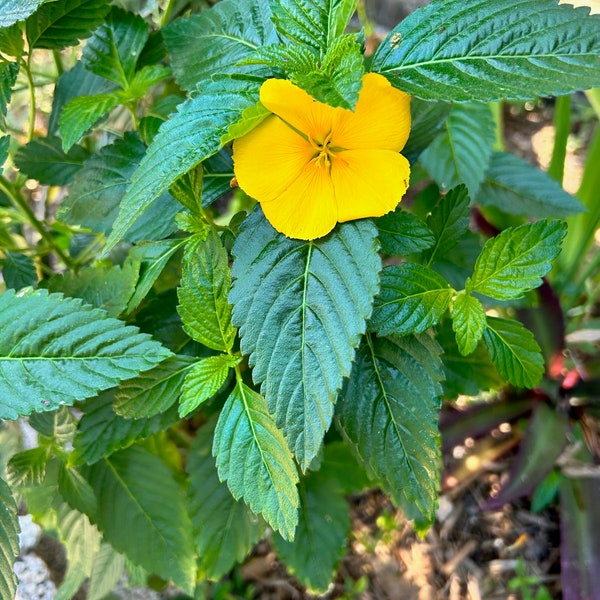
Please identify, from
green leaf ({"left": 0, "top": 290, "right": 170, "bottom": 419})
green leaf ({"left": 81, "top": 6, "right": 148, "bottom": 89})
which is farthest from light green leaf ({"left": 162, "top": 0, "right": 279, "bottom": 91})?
green leaf ({"left": 0, "top": 290, "right": 170, "bottom": 419})

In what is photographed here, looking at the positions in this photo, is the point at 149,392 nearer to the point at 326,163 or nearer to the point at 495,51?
the point at 326,163

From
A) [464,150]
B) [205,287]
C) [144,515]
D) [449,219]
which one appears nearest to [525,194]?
[464,150]

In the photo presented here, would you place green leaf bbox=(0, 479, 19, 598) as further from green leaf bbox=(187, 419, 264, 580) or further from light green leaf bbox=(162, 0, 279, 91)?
light green leaf bbox=(162, 0, 279, 91)

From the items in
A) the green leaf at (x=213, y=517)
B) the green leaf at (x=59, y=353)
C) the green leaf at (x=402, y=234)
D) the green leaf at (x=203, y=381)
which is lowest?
the green leaf at (x=213, y=517)

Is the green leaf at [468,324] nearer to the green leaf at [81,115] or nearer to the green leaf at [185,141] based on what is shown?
the green leaf at [185,141]

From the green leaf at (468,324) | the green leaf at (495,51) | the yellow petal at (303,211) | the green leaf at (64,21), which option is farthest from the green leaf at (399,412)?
the green leaf at (64,21)

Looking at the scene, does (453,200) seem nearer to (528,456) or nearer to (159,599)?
(528,456)
